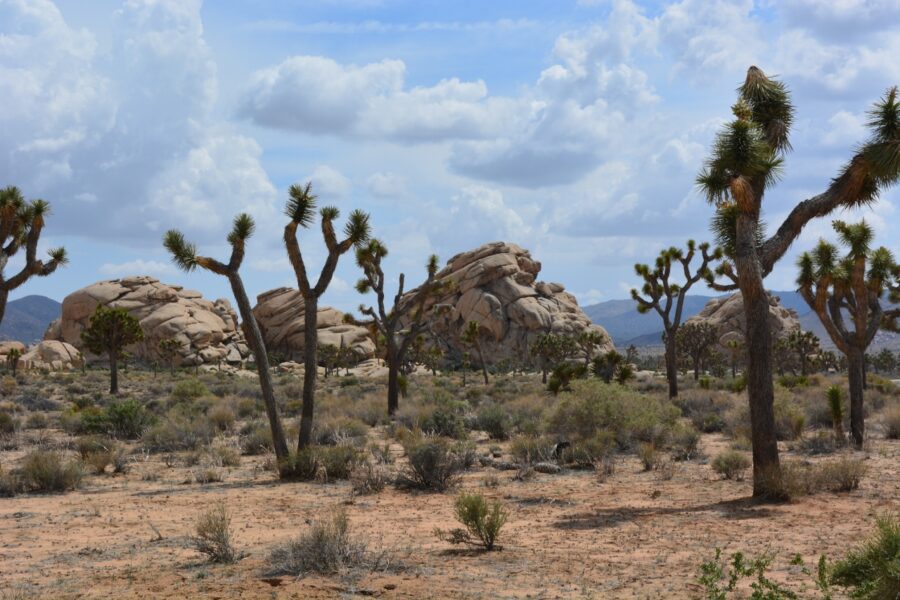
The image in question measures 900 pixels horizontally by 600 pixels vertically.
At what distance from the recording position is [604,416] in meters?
18.6

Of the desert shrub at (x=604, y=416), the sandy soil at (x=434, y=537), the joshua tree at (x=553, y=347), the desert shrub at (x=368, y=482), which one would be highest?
the joshua tree at (x=553, y=347)

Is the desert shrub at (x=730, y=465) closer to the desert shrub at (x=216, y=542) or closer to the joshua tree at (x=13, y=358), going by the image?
the desert shrub at (x=216, y=542)

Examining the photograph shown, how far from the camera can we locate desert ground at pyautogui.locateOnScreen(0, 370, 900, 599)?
816 cm

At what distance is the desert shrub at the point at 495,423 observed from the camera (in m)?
21.5

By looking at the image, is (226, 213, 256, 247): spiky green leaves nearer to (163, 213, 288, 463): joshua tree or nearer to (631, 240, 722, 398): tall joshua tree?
(163, 213, 288, 463): joshua tree

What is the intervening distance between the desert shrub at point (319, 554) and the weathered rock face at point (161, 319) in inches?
2661

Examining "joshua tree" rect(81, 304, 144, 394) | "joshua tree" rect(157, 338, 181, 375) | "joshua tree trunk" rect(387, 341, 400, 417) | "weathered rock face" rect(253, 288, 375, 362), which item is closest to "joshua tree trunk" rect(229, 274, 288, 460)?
"joshua tree trunk" rect(387, 341, 400, 417)

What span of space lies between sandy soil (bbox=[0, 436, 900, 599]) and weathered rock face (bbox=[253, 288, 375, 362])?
59836 mm

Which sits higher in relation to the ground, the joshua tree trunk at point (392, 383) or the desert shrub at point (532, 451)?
the joshua tree trunk at point (392, 383)

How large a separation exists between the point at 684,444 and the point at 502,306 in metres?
61.7

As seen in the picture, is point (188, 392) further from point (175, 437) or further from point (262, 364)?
point (262, 364)

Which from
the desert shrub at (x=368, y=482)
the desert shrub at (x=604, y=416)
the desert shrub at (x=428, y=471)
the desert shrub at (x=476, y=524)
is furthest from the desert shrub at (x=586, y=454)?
the desert shrub at (x=476, y=524)

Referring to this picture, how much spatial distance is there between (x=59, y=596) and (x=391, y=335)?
66.0ft

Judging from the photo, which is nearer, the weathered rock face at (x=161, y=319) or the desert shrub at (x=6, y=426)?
the desert shrub at (x=6, y=426)
